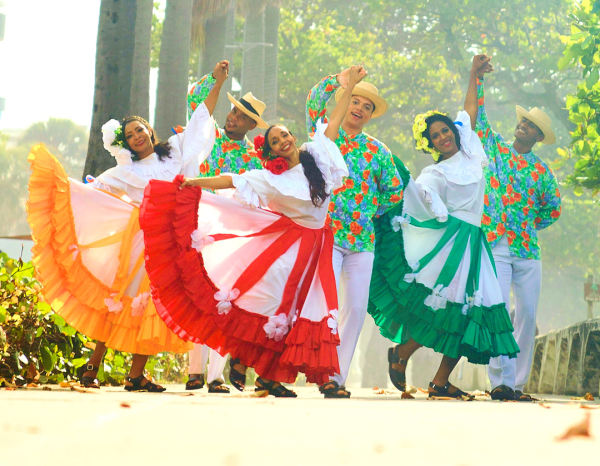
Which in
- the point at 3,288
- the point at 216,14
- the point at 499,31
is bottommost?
the point at 3,288

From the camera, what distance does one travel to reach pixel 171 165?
23.2ft

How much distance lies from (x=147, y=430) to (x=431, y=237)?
5053mm

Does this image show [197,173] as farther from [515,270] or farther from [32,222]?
[515,270]

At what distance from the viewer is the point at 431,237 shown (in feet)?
24.6

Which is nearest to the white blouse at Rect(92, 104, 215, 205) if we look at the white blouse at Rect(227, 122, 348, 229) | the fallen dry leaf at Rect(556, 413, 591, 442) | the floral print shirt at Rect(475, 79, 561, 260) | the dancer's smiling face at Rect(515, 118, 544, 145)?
the white blouse at Rect(227, 122, 348, 229)

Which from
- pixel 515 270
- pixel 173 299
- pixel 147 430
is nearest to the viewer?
pixel 147 430

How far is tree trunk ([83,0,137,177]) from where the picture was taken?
9305mm

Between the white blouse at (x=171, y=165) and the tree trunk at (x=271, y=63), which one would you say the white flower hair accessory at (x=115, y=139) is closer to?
the white blouse at (x=171, y=165)

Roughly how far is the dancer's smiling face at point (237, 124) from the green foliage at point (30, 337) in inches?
83.4

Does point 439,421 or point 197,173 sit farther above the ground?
point 197,173

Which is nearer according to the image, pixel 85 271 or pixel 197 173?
pixel 85 271

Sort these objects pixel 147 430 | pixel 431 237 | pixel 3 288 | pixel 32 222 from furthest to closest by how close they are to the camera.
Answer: pixel 431 237 < pixel 3 288 < pixel 32 222 < pixel 147 430

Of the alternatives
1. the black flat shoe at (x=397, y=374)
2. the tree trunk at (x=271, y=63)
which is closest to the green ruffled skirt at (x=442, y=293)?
the black flat shoe at (x=397, y=374)

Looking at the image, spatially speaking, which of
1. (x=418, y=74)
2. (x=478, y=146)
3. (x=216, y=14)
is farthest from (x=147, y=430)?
(x=418, y=74)
